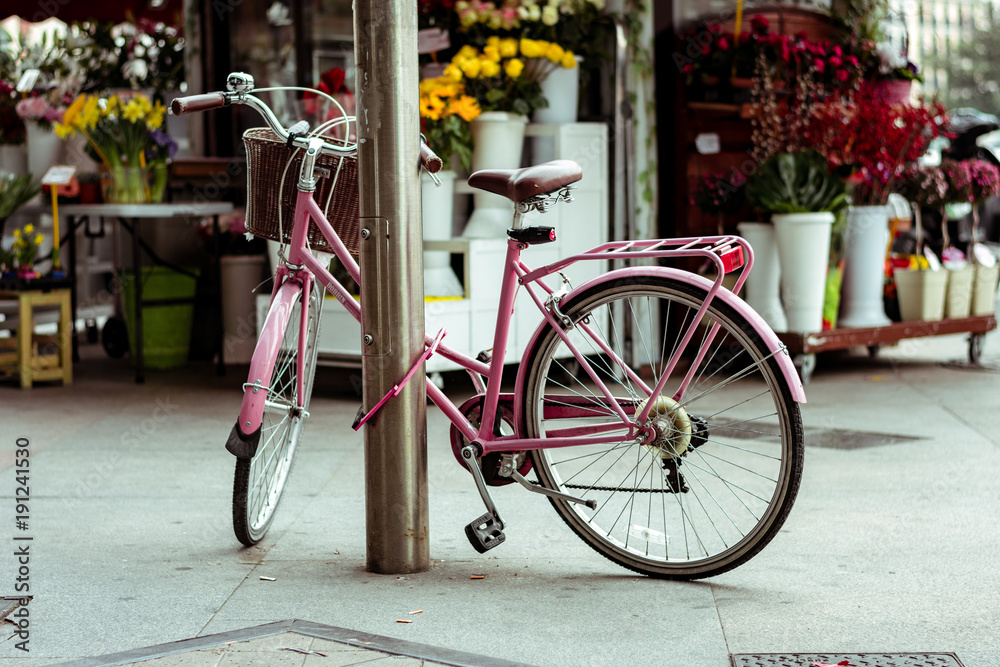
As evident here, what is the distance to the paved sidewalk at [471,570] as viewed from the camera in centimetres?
249

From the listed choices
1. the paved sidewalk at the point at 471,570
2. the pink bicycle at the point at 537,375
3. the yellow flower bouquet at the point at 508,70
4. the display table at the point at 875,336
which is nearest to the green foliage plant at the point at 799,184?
the display table at the point at 875,336

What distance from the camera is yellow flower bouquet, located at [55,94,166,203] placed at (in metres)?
6.20

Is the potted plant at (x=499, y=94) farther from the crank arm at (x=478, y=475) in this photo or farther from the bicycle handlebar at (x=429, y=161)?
the crank arm at (x=478, y=475)

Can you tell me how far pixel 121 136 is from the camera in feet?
20.5

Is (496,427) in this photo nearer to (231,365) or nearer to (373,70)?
(373,70)

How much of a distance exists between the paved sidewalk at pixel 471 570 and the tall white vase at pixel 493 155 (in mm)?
1304

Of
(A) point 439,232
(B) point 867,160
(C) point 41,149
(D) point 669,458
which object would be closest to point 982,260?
(B) point 867,160

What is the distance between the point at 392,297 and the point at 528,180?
0.46 m

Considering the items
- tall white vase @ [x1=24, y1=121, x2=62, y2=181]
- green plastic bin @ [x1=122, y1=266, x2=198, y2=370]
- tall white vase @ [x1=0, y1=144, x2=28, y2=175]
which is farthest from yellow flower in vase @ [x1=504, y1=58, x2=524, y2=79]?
tall white vase @ [x1=0, y1=144, x2=28, y2=175]

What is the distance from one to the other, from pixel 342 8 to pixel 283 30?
522 millimetres

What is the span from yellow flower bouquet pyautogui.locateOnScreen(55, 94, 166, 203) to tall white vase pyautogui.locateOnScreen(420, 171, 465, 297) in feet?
5.61

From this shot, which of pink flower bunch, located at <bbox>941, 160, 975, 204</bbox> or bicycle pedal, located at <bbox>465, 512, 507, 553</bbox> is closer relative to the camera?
bicycle pedal, located at <bbox>465, 512, 507, 553</bbox>

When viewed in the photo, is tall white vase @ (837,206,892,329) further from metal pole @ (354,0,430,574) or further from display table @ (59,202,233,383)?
metal pole @ (354,0,430,574)

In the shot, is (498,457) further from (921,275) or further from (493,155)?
(921,275)
